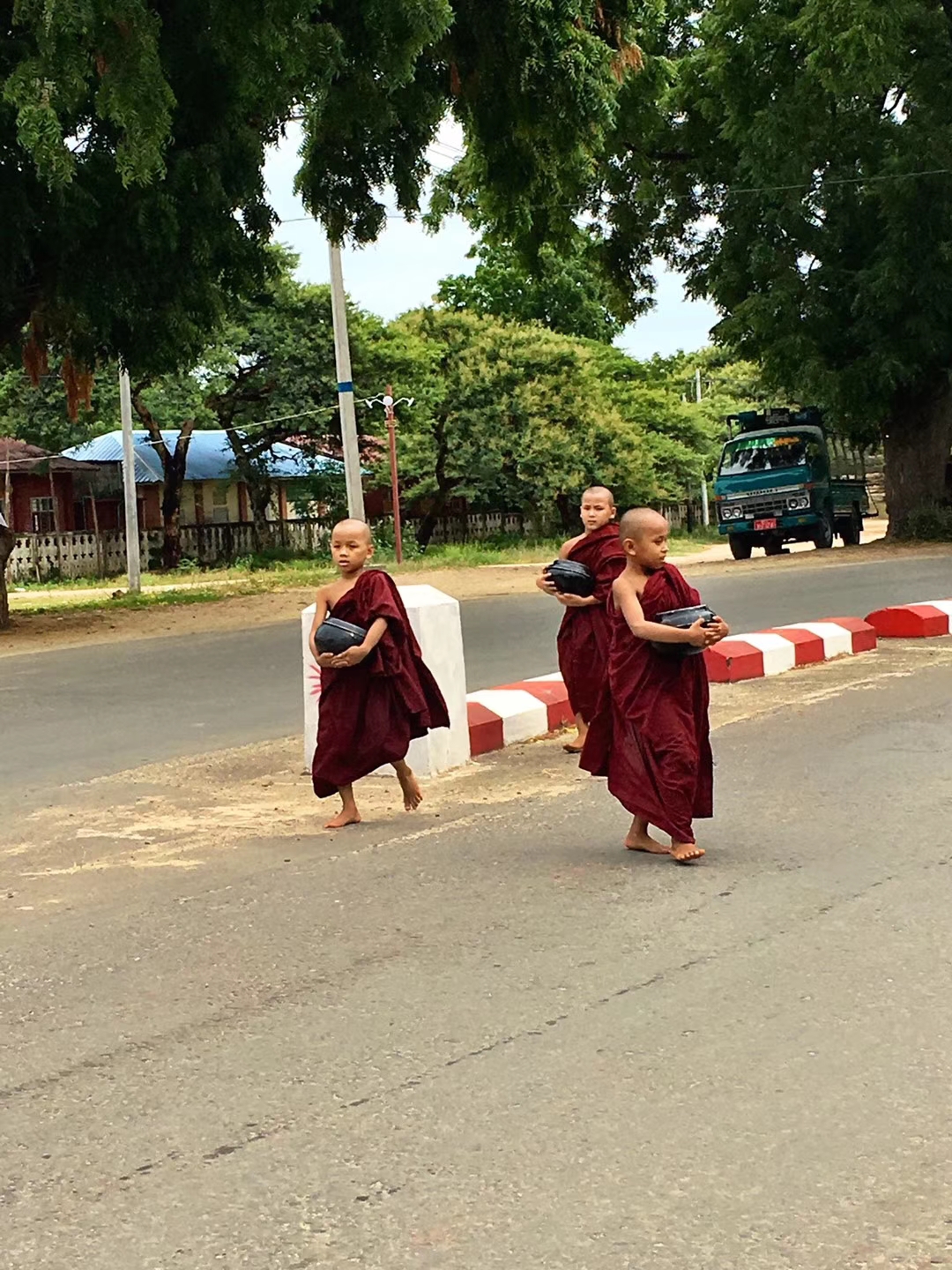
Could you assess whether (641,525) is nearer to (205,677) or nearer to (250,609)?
(205,677)

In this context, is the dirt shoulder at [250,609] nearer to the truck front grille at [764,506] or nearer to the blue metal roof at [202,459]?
the truck front grille at [764,506]

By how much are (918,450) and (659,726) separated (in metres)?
27.4

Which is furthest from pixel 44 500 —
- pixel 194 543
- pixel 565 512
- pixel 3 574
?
pixel 3 574

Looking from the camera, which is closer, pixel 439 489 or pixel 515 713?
pixel 515 713

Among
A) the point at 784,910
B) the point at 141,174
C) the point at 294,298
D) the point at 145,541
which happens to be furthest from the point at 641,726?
the point at 145,541

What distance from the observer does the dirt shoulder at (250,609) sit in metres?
20.3

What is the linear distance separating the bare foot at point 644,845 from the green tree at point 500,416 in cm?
3792

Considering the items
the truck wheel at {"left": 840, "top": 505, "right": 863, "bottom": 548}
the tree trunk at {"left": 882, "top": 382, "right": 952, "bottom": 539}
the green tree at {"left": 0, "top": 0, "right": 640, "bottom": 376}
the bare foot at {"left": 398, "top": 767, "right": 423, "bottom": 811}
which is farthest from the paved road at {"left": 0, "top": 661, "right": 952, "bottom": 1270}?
the truck wheel at {"left": 840, "top": 505, "right": 863, "bottom": 548}

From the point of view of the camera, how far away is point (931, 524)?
1287 inches

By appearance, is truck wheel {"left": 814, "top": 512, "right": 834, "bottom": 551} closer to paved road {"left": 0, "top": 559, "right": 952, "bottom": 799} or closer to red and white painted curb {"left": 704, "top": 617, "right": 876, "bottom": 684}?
paved road {"left": 0, "top": 559, "right": 952, "bottom": 799}

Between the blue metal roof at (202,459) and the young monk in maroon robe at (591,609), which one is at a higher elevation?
the blue metal roof at (202,459)

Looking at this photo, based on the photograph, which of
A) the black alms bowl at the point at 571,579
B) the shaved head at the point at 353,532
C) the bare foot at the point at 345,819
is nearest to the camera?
the bare foot at the point at 345,819

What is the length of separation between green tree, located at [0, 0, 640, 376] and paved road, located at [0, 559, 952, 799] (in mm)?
4393

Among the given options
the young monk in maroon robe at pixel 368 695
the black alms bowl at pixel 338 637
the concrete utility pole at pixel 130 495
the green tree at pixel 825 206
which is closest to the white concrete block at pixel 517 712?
the young monk in maroon robe at pixel 368 695
